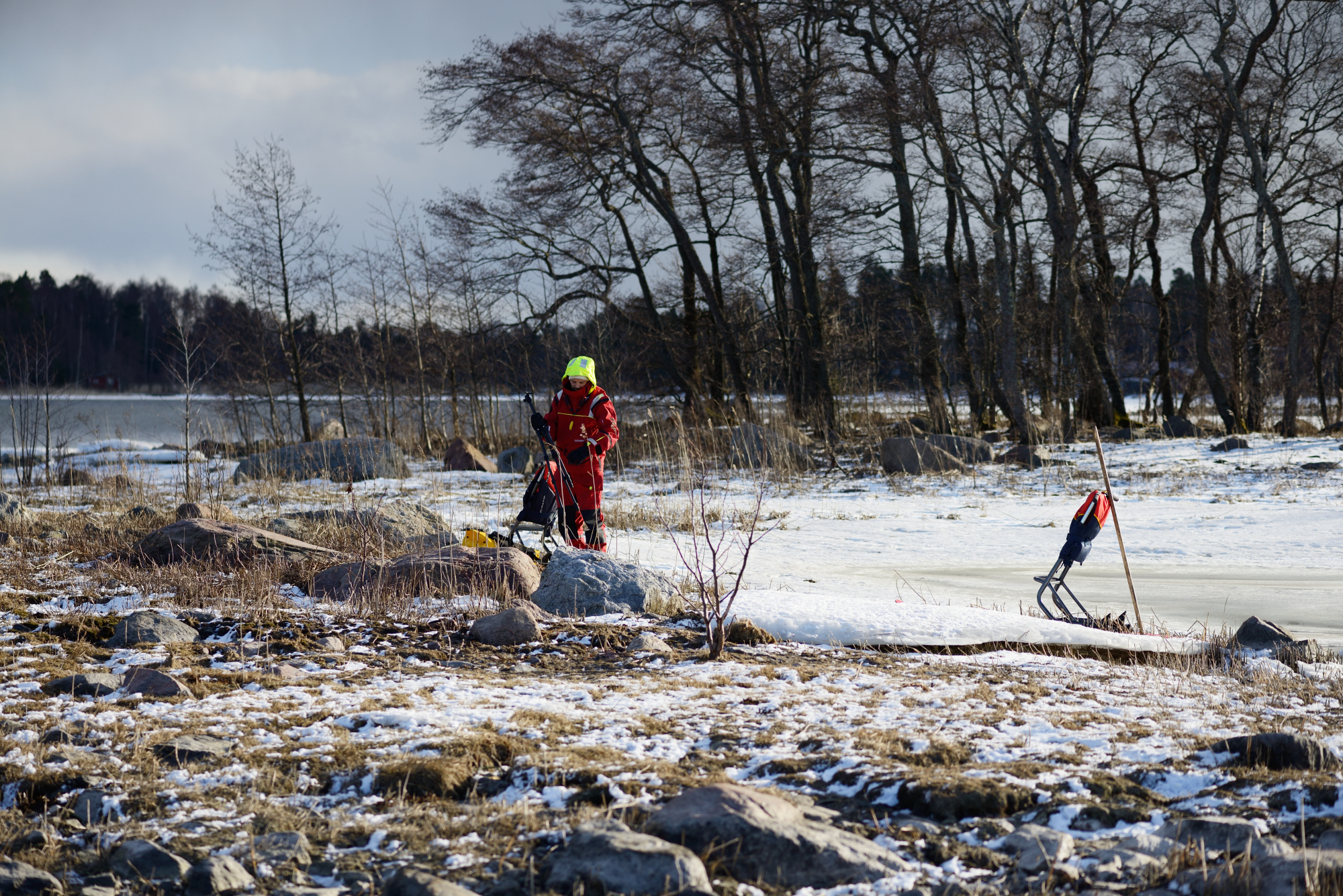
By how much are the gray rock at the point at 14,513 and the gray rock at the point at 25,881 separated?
24.5 ft

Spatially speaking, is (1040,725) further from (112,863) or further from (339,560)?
(339,560)

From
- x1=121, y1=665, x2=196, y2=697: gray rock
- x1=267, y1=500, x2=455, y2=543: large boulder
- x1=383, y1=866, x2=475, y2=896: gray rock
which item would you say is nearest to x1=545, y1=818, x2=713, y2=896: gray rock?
x1=383, y1=866, x2=475, y2=896: gray rock

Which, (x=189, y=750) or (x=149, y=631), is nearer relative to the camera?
(x=189, y=750)

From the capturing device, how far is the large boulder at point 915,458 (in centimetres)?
1414

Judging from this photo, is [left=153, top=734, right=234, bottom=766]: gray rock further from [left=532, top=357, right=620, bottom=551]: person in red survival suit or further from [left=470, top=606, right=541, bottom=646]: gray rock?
[left=532, top=357, right=620, bottom=551]: person in red survival suit

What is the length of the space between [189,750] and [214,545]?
3950 millimetres

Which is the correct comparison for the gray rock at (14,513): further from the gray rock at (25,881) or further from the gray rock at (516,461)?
the gray rock at (516,461)

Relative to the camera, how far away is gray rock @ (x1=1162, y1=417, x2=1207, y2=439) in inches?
777

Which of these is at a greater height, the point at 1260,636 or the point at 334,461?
the point at 334,461

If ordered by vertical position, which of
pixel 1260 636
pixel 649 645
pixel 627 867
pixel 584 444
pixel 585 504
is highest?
pixel 584 444

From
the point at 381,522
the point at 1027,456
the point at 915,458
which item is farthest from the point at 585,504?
the point at 1027,456

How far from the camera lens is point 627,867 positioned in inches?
77.2

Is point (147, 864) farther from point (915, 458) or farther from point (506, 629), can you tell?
point (915, 458)

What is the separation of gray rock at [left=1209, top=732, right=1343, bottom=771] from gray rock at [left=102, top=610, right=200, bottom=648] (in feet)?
13.7
